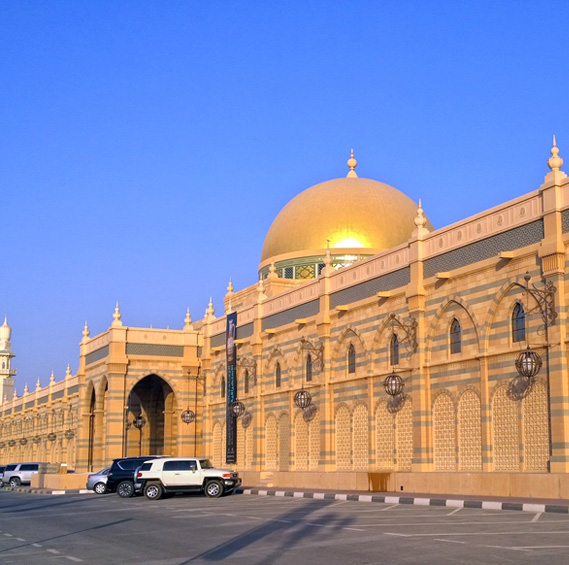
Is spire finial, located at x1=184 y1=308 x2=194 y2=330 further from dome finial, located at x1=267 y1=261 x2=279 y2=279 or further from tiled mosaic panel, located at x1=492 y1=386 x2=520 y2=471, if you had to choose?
tiled mosaic panel, located at x1=492 y1=386 x2=520 y2=471

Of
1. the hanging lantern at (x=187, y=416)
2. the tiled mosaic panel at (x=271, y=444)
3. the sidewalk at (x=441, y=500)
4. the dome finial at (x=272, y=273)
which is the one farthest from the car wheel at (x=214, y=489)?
the hanging lantern at (x=187, y=416)

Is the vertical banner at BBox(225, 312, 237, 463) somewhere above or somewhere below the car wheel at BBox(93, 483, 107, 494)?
above

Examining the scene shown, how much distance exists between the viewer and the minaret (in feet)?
327

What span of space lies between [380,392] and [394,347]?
5.75ft

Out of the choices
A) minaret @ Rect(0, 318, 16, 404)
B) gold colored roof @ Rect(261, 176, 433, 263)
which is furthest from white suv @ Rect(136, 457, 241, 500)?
minaret @ Rect(0, 318, 16, 404)

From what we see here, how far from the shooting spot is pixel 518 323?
2358cm

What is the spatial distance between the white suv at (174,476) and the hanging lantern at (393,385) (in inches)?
233

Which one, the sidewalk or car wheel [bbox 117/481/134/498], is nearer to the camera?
the sidewalk

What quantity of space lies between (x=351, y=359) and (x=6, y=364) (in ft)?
258

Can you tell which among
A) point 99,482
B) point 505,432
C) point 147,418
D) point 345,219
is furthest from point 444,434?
A: point 147,418

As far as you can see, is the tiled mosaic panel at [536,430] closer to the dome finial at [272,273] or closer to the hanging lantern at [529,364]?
the hanging lantern at [529,364]

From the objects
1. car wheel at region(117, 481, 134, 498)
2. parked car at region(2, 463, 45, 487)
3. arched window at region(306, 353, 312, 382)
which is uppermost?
arched window at region(306, 353, 312, 382)

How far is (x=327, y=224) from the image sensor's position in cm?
4291

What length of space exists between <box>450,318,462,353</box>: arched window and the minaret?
8063 centimetres
